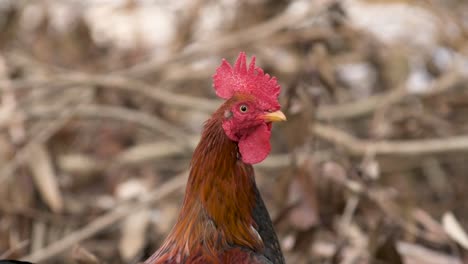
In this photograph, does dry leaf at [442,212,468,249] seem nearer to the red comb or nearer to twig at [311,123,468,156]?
twig at [311,123,468,156]

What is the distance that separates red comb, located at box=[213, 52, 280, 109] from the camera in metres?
2.24

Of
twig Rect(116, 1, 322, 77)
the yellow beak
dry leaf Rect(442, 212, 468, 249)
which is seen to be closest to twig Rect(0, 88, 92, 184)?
twig Rect(116, 1, 322, 77)

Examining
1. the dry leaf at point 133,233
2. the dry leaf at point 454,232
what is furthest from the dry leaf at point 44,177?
the dry leaf at point 454,232

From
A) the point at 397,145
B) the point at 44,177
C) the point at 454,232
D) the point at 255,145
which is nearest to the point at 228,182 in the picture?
the point at 255,145

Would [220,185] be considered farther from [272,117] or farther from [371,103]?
[371,103]

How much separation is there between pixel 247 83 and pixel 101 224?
5.74ft

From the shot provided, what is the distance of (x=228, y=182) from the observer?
225 cm

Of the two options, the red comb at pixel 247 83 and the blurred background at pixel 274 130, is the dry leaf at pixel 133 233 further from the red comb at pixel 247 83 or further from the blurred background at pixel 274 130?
the red comb at pixel 247 83

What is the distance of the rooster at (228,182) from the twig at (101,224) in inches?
61.1

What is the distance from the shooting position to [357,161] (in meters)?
4.27

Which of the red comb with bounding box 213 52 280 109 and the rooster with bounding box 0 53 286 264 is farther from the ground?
the red comb with bounding box 213 52 280 109

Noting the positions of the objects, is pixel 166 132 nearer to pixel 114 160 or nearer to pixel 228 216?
A: pixel 114 160

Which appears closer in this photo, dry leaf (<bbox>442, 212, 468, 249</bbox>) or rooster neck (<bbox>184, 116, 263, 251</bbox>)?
rooster neck (<bbox>184, 116, 263, 251</bbox>)

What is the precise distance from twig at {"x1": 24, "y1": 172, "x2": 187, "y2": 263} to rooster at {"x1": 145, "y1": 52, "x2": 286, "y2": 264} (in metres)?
1.55
